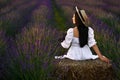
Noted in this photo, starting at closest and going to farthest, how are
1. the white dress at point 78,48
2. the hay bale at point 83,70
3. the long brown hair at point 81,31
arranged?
the hay bale at point 83,70 < the long brown hair at point 81,31 < the white dress at point 78,48

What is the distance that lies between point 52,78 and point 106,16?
250 inches

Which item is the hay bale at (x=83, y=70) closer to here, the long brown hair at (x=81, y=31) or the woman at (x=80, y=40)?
the woman at (x=80, y=40)

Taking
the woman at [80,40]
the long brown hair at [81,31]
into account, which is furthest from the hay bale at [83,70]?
the long brown hair at [81,31]

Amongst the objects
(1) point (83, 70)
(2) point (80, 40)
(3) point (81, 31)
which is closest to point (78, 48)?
(2) point (80, 40)

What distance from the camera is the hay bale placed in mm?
6008

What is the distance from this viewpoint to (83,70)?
6039 mm

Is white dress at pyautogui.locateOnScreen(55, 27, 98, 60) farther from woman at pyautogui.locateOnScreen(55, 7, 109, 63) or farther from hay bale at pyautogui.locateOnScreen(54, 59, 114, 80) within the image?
hay bale at pyautogui.locateOnScreen(54, 59, 114, 80)

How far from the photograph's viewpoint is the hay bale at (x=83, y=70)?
237 inches

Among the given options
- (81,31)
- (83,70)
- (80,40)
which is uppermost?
(81,31)

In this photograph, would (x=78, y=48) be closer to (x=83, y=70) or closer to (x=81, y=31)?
(x=81, y=31)

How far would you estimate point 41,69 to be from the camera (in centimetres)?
566

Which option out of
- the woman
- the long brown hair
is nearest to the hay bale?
the woman

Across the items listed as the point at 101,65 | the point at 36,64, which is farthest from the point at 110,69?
the point at 36,64

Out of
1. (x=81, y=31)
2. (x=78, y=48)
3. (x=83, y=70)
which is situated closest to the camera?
(x=83, y=70)
